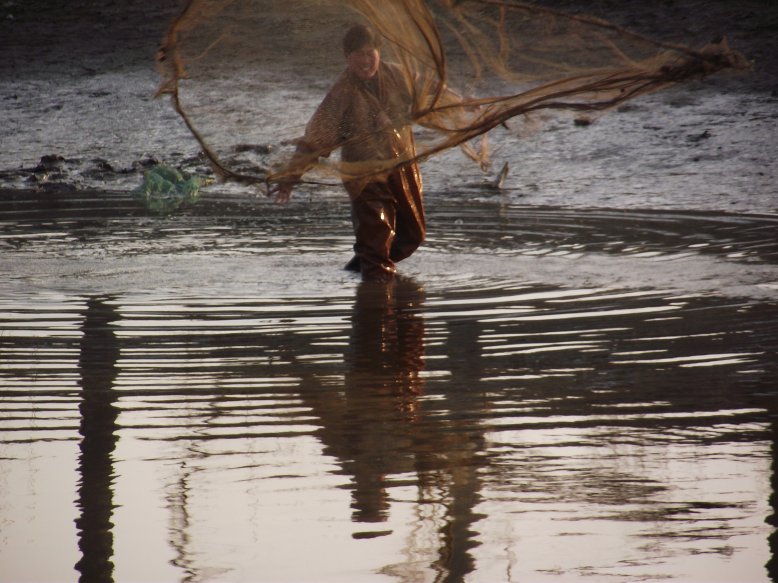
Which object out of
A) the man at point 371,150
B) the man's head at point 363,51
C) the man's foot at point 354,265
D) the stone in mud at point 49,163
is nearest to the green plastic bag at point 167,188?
the stone in mud at point 49,163

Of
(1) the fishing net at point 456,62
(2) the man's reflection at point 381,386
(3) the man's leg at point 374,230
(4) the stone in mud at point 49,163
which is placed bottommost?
(2) the man's reflection at point 381,386

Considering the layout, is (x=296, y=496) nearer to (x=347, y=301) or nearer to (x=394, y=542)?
(x=394, y=542)

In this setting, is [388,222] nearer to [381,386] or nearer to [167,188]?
[381,386]

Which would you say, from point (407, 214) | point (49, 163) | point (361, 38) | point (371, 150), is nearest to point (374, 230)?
point (407, 214)

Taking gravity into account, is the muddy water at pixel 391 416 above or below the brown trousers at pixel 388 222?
below

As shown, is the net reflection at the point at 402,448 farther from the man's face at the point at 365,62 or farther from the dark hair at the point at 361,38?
the dark hair at the point at 361,38

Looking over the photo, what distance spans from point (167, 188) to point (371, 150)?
6.02 meters

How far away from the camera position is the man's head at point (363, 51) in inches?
312

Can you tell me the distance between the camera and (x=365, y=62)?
7918 mm

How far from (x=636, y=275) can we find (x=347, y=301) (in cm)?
183

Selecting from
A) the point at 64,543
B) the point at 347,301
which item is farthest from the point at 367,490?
the point at 347,301

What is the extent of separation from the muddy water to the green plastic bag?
338cm

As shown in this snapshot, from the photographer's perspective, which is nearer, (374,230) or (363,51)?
(363,51)

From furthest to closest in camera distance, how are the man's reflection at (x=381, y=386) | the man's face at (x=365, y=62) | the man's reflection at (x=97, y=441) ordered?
the man's face at (x=365, y=62), the man's reflection at (x=381, y=386), the man's reflection at (x=97, y=441)
